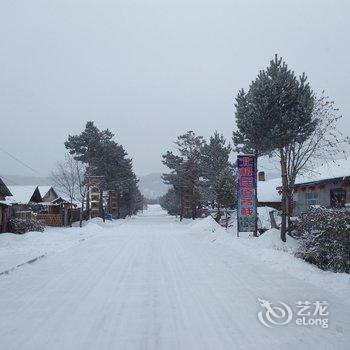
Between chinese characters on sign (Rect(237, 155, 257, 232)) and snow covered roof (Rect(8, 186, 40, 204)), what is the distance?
27.3 meters

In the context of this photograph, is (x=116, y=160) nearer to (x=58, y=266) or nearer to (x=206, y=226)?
(x=206, y=226)

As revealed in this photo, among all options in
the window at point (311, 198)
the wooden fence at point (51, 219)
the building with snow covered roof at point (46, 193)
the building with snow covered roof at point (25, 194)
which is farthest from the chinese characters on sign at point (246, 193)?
the building with snow covered roof at point (46, 193)

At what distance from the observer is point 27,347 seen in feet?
17.5

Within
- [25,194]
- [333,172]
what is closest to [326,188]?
[333,172]

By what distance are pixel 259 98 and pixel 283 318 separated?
15.1 metres

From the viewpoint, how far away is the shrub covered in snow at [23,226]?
30.3 meters

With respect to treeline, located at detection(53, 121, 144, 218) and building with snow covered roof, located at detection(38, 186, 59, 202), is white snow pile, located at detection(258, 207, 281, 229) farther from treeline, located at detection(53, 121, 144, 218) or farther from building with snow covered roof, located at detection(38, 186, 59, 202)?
building with snow covered roof, located at detection(38, 186, 59, 202)

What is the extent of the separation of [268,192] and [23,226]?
90.7 ft

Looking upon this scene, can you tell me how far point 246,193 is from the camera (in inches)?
902

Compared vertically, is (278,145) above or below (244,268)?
above

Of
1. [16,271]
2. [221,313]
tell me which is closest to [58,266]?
[16,271]

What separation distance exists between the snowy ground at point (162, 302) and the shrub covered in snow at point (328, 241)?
57 cm

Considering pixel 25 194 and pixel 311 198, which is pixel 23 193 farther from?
pixel 311 198

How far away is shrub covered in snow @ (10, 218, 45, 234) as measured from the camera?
99.6 ft
